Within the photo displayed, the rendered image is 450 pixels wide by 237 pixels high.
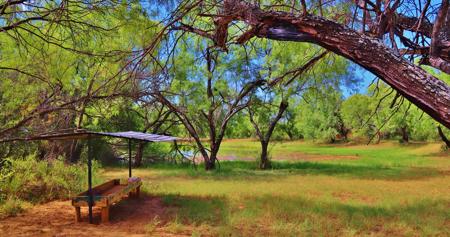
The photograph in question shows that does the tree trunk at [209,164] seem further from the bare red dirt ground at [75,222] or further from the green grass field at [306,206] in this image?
the bare red dirt ground at [75,222]

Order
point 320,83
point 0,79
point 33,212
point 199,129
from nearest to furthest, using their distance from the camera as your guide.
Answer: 1. point 33,212
2. point 0,79
3. point 320,83
4. point 199,129

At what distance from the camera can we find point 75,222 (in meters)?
8.28

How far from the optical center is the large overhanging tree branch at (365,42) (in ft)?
9.72

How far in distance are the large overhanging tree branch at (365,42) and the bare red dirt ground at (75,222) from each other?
4545mm

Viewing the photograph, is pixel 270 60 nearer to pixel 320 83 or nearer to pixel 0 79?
pixel 320 83

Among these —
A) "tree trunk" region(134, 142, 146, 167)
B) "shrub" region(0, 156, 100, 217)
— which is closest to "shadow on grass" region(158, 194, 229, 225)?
"shrub" region(0, 156, 100, 217)

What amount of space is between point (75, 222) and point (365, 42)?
7.01 m

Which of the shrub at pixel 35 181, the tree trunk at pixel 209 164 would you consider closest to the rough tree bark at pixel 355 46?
the shrub at pixel 35 181

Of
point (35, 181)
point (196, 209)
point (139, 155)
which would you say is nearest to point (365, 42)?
point (196, 209)

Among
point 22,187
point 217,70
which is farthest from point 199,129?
point 22,187

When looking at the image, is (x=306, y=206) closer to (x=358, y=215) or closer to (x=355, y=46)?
(x=358, y=215)

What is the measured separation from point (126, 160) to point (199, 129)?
6.17 meters

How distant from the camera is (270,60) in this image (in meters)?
19.0

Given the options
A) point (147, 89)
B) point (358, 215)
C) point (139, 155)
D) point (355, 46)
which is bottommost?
point (358, 215)
